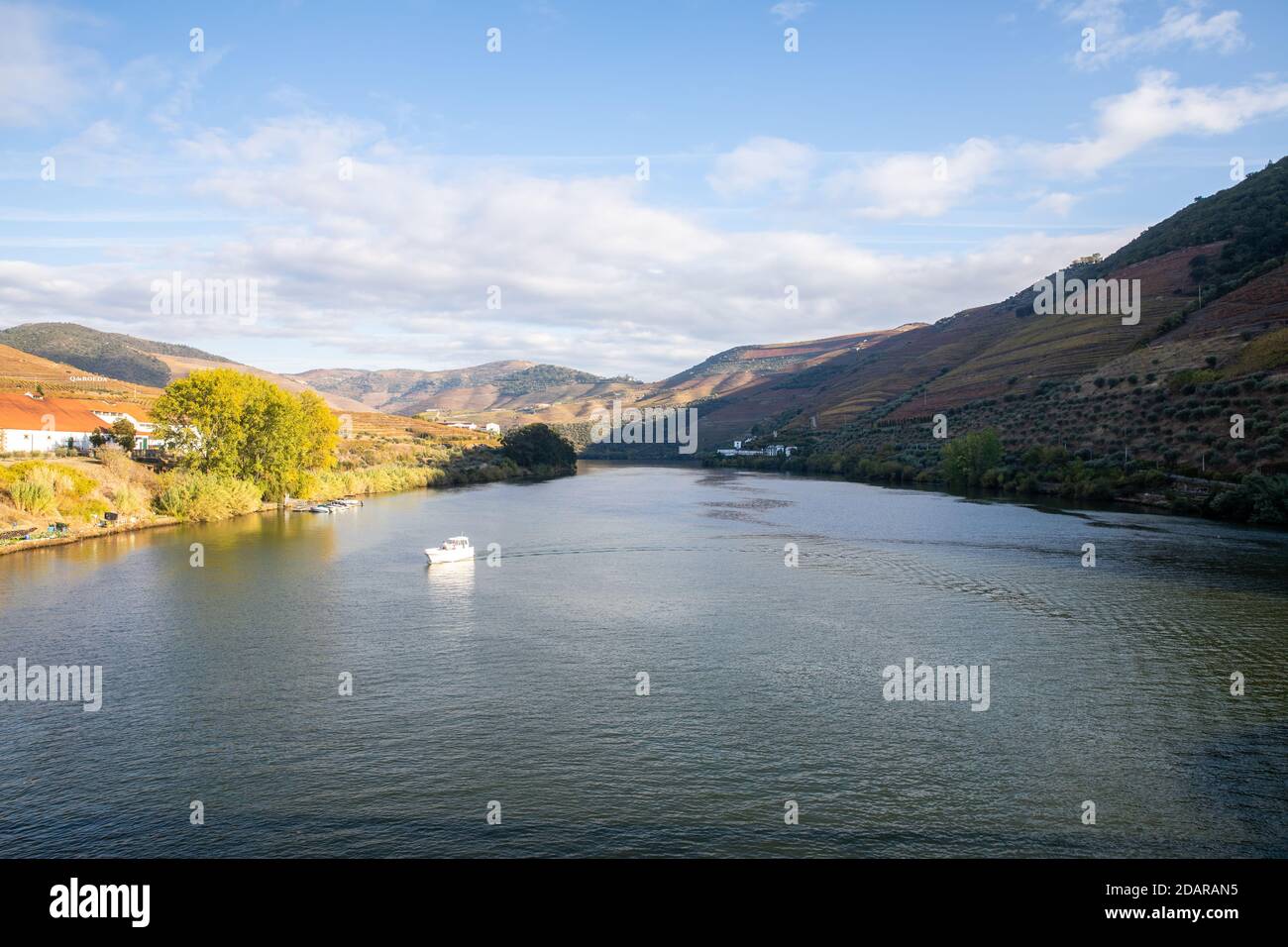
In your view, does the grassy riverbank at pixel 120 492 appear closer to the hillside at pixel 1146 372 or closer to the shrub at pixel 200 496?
the shrub at pixel 200 496

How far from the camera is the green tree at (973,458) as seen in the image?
7531cm

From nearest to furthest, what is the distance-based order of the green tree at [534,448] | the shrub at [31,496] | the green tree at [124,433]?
1. the shrub at [31,496]
2. the green tree at [124,433]
3. the green tree at [534,448]

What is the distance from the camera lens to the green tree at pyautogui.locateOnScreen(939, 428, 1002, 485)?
75.3m

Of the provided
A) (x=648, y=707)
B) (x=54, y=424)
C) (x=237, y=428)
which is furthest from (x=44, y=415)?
(x=648, y=707)

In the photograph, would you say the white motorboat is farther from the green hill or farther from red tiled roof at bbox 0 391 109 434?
the green hill

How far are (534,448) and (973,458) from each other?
2234 inches

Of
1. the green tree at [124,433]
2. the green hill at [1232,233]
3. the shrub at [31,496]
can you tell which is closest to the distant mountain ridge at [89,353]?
the green tree at [124,433]

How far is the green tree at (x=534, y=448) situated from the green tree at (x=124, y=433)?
4566 cm

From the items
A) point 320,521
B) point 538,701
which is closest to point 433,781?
point 538,701

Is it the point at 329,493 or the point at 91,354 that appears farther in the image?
the point at 91,354

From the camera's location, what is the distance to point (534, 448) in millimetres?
110312

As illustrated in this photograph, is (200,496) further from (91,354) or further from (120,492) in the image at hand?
(91,354)

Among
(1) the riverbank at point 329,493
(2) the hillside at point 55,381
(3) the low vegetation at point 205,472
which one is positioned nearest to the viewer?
(1) the riverbank at point 329,493

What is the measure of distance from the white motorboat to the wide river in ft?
3.21
